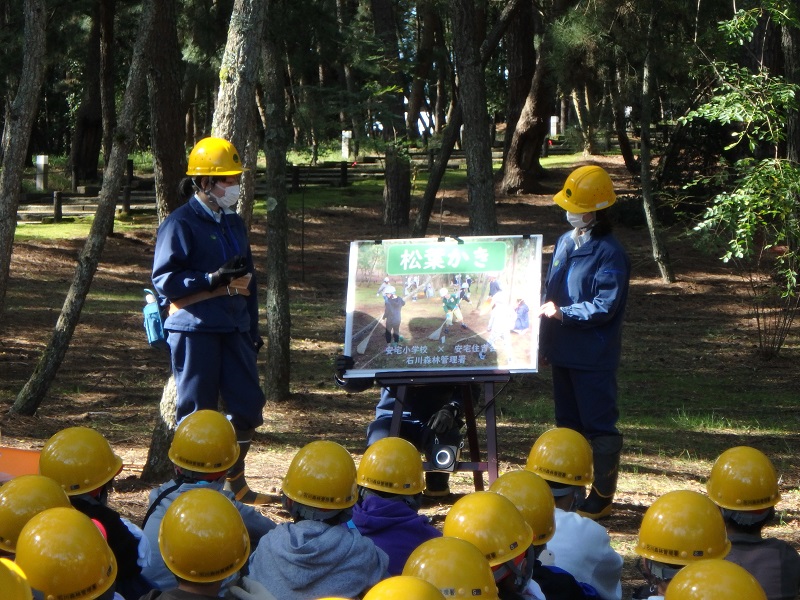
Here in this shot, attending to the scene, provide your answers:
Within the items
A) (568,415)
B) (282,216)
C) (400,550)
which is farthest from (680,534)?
(282,216)

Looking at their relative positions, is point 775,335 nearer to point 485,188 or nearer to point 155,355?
point 485,188

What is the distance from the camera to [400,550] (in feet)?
14.3

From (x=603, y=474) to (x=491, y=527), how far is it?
333 cm

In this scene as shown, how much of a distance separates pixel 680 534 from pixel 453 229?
21997mm

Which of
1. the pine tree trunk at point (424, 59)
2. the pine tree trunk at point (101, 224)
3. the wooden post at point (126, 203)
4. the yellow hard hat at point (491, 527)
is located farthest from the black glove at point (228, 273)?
the wooden post at point (126, 203)

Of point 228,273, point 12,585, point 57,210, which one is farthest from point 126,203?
point 12,585

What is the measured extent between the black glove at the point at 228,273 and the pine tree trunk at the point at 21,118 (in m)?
4.99

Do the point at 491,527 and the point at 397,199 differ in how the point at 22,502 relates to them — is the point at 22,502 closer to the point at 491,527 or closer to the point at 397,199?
the point at 491,527

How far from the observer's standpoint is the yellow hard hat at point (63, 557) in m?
3.04

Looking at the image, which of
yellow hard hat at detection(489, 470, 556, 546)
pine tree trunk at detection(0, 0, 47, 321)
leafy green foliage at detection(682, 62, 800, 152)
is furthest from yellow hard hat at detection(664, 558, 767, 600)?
pine tree trunk at detection(0, 0, 47, 321)

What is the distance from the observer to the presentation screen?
6766 mm

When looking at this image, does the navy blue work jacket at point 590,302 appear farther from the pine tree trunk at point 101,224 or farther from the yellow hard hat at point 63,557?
the pine tree trunk at point 101,224

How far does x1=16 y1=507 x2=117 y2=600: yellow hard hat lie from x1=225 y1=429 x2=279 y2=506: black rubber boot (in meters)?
3.27

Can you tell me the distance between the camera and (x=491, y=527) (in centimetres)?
347
